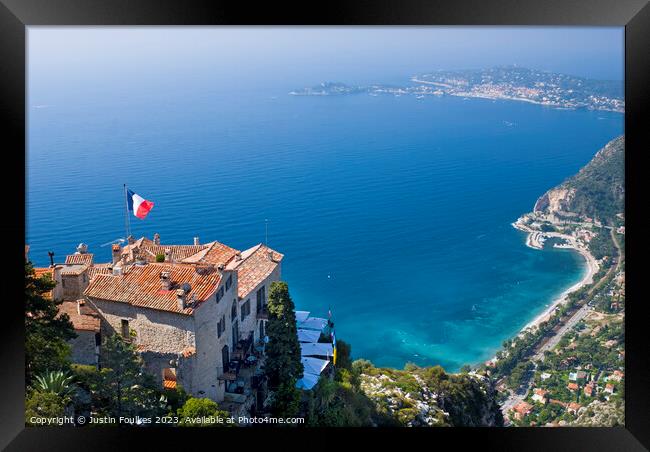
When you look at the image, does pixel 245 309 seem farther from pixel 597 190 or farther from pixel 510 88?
pixel 510 88

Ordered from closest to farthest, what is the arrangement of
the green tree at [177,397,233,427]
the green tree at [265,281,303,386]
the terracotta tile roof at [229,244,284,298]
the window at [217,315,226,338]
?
the green tree at [177,397,233,427] < the window at [217,315,226,338] < the green tree at [265,281,303,386] < the terracotta tile roof at [229,244,284,298]

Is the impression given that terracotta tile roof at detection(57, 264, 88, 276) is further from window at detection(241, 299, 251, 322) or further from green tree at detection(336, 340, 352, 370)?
green tree at detection(336, 340, 352, 370)

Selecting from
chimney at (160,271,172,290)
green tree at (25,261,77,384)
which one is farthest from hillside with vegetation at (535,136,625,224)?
green tree at (25,261,77,384)

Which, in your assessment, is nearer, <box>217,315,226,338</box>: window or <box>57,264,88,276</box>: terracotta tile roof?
<box>217,315,226,338</box>: window

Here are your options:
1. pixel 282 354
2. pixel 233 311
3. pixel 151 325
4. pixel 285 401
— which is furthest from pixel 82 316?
pixel 285 401

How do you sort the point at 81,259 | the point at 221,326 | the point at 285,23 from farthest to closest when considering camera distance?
the point at 81,259
the point at 221,326
the point at 285,23

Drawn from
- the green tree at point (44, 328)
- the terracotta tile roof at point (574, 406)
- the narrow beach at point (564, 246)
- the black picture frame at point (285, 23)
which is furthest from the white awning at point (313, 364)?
the narrow beach at point (564, 246)
